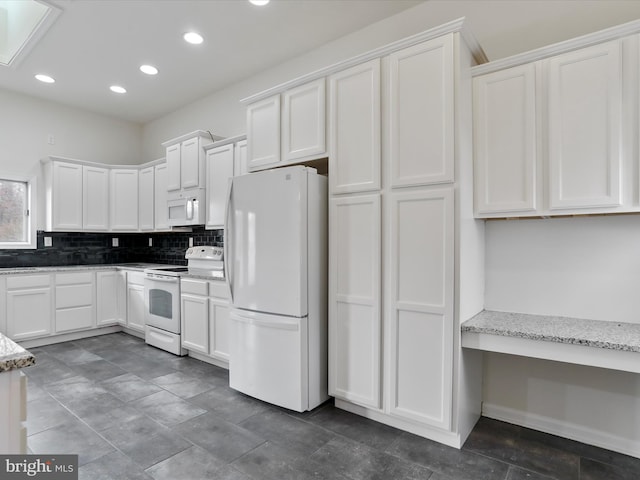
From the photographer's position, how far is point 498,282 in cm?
249

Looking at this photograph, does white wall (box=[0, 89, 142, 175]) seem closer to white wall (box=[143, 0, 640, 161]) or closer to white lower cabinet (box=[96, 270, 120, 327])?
white lower cabinet (box=[96, 270, 120, 327])

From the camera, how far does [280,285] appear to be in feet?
8.59

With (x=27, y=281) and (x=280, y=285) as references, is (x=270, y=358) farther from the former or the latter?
(x=27, y=281)

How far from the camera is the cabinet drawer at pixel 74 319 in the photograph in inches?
171

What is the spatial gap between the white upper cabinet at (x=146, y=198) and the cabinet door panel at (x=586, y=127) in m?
4.63

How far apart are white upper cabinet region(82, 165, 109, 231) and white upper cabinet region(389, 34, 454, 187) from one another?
4365 millimetres

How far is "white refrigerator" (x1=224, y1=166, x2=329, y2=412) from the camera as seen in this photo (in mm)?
2561

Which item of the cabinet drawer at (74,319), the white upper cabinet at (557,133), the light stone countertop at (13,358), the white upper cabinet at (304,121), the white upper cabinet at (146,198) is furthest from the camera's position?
the white upper cabinet at (146,198)

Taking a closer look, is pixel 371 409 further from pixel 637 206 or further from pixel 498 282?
pixel 637 206

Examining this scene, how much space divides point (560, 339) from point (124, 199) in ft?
17.3

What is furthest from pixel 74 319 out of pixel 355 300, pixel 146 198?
pixel 355 300

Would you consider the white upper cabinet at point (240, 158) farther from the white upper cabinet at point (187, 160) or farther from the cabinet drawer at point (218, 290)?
the cabinet drawer at point (218, 290)

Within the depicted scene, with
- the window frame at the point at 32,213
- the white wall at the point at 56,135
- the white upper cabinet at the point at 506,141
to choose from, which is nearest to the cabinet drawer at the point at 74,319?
the window frame at the point at 32,213

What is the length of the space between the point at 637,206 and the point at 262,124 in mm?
2556
